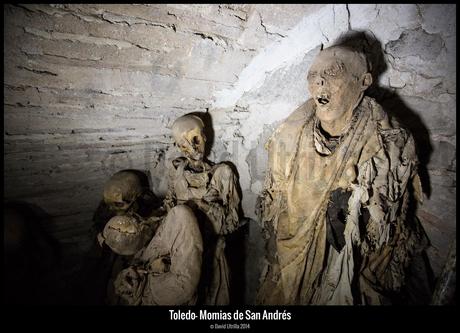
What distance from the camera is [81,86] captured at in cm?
260

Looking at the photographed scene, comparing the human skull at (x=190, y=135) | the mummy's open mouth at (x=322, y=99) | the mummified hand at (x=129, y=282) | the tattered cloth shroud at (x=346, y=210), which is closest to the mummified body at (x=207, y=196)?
the human skull at (x=190, y=135)

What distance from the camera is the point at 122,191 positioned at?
3.23m

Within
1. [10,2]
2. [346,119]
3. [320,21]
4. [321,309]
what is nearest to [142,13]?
[10,2]

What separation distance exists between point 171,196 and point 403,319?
2724mm

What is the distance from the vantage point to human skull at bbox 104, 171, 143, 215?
3207 mm

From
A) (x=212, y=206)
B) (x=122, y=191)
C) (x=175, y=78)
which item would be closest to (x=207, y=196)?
(x=212, y=206)

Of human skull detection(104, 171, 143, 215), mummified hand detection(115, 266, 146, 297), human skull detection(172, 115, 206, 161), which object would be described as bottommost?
mummified hand detection(115, 266, 146, 297)

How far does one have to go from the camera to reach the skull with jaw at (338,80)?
2303 millimetres

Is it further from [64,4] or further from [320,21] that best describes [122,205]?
[320,21]

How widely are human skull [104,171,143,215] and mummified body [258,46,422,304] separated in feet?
5.79

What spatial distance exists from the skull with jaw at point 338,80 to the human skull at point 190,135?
1.38m

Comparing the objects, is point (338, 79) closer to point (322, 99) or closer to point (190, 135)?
point (322, 99)

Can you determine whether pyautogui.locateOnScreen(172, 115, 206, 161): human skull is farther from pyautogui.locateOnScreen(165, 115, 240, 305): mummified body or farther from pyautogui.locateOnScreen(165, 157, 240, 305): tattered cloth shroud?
pyautogui.locateOnScreen(165, 157, 240, 305): tattered cloth shroud

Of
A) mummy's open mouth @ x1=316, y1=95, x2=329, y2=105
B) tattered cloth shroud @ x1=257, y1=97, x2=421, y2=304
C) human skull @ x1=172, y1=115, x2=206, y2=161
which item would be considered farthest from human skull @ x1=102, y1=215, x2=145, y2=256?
mummy's open mouth @ x1=316, y1=95, x2=329, y2=105
